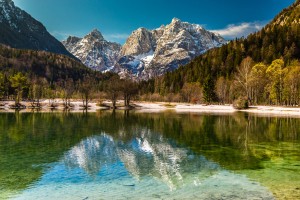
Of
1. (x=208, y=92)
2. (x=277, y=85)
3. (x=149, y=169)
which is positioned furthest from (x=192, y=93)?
(x=149, y=169)

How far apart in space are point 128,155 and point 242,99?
93155 mm

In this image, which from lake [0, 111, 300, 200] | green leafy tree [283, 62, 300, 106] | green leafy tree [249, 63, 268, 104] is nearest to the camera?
lake [0, 111, 300, 200]

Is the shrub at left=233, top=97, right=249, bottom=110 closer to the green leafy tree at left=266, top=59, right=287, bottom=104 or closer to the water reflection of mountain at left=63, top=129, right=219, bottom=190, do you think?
the green leafy tree at left=266, top=59, right=287, bottom=104

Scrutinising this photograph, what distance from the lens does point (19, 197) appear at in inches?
624

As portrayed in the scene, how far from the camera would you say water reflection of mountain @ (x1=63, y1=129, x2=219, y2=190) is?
20.9 meters

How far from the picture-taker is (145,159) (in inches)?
1014

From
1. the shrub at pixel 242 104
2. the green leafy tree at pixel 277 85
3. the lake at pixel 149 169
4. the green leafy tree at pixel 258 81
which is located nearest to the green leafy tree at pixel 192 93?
the green leafy tree at pixel 258 81

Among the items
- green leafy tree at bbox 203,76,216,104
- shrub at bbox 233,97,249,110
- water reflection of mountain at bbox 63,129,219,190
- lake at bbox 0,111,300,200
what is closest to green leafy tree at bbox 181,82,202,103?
green leafy tree at bbox 203,76,216,104

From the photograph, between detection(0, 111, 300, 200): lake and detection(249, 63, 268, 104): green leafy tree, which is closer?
detection(0, 111, 300, 200): lake

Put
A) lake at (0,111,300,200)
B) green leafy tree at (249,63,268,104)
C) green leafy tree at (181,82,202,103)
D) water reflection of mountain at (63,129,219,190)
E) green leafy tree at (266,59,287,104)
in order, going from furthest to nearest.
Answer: green leafy tree at (181,82,202,103), green leafy tree at (249,63,268,104), green leafy tree at (266,59,287,104), water reflection of mountain at (63,129,219,190), lake at (0,111,300,200)

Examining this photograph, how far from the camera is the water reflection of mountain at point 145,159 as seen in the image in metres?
20.9

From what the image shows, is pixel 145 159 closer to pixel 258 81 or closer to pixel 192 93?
pixel 258 81

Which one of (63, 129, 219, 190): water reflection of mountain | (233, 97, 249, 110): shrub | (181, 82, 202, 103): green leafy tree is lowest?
(63, 129, 219, 190): water reflection of mountain

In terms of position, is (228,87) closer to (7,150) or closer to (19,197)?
(7,150)
